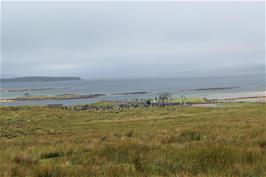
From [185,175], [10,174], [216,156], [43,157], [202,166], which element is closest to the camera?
[185,175]

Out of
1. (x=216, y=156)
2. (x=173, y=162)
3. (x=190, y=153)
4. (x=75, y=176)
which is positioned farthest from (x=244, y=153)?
(x=75, y=176)

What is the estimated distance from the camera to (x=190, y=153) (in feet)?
23.1

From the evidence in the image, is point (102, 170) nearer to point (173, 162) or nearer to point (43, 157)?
point (173, 162)

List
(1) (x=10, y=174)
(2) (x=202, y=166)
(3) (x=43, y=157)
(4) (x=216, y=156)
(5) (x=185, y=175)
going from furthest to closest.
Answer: (3) (x=43, y=157) < (4) (x=216, y=156) < (2) (x=202, y=166) < (1) (x=10, y=174) < (5) (x=185, y=175)

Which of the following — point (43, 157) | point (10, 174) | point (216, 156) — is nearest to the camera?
point (10, 174)

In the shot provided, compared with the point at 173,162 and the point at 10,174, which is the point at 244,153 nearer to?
the point at 173,162

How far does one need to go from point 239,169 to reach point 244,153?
1.20 meters

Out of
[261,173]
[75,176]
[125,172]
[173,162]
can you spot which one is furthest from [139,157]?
[261,173]

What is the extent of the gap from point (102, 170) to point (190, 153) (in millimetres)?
2031

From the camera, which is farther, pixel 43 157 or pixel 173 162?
pixel 43 157

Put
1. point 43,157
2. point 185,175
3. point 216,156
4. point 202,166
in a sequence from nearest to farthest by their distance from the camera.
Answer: point 185,175 → point 202,166 → point 216,156 → point 43,157

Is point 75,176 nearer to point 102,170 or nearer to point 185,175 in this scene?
point 102,170

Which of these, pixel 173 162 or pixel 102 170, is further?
pixel 173 162

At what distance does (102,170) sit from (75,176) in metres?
0.51
